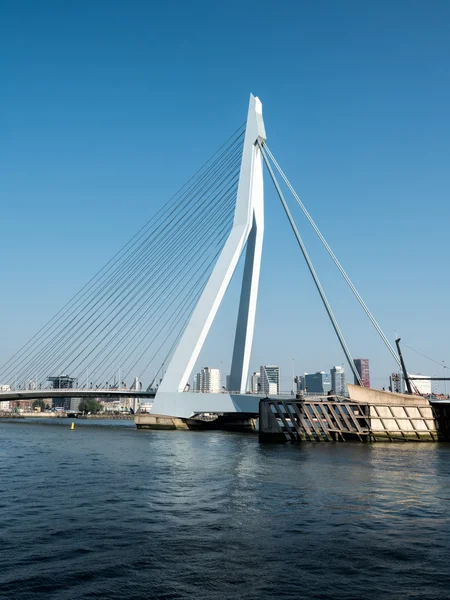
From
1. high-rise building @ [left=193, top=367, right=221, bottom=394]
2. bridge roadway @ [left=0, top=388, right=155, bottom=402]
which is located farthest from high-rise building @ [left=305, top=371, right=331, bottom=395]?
bridge roadway @ [left=0, top=388, right=155, bottom=402]

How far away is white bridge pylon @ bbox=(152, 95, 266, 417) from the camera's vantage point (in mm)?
39969

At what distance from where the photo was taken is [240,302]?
145 ft

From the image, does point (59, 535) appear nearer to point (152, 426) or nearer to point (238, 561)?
point (238, 561)

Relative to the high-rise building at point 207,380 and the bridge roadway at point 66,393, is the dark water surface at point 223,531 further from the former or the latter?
the high-rise building at point 207,380

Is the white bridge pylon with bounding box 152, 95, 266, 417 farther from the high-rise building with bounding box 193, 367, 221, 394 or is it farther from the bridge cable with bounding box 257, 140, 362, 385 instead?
the high-rise building with bounding box 193, 367, 221, 394

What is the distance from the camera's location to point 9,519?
1185 centimetres

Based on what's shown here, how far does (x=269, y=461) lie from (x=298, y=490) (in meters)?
7.62

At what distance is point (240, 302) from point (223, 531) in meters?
33.6

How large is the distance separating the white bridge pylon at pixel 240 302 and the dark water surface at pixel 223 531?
18.7 meters

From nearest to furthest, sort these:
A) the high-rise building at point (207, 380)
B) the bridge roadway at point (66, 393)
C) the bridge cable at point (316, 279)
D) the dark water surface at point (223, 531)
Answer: the dark water surface at point (223, 531), the bridge cable at point (316, 279), the bridge roadway at point (66, 393), the high-rise building at point (207, 380)

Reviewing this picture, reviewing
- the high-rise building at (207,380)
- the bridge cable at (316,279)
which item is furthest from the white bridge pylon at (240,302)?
the high-rise building at (207,380)

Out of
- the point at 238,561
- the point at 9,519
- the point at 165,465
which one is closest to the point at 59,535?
the point at 9,519

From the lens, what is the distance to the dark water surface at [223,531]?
7.84m

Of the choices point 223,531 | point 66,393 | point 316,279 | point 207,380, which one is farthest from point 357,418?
point 207,380
